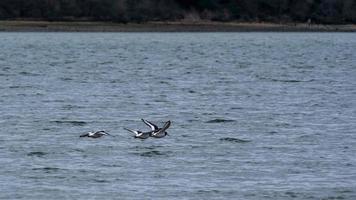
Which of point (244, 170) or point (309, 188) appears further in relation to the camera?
point (244, 170)

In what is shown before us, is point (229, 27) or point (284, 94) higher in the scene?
point (284, 94)

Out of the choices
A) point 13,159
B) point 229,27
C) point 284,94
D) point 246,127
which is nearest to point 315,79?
point 284,94

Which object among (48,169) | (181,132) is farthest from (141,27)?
(48,169)

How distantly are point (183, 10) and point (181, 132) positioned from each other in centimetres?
9643

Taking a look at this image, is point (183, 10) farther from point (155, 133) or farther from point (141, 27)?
point (155, 133)

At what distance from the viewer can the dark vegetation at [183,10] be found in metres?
121

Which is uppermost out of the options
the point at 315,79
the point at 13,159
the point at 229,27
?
the point at 13,159

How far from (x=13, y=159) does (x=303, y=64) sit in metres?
42.7

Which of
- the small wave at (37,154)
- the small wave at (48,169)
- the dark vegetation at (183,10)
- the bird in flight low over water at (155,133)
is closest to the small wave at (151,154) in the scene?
the bird in flight low over water at (155,133)

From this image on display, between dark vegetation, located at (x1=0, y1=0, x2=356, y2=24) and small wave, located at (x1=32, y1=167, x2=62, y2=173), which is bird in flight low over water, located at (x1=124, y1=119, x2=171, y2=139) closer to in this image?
small wave, located at (x1=32, y1=167, x2=62, y2=173)

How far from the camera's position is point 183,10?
125438mm

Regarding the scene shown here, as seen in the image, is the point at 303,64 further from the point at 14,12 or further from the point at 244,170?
the point at 14,12

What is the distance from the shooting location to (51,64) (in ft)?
211

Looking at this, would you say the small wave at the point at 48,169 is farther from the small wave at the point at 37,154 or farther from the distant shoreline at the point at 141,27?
the distant shoreline at the point at 141,27
